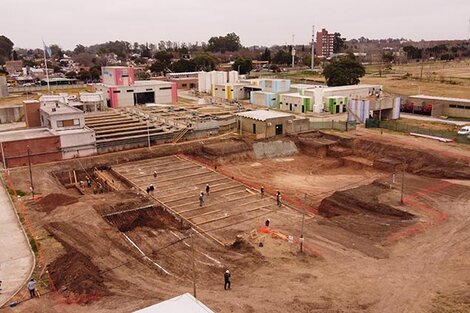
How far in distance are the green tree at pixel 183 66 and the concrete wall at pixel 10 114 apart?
5441cm

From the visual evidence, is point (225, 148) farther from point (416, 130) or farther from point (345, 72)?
point (345, 72)

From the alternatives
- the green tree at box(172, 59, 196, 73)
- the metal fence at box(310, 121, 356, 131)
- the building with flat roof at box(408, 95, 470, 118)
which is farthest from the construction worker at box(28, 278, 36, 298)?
the green tree at box(172, 59, 196, 73)

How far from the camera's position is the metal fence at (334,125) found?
4738 centimetres

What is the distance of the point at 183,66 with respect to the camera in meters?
106

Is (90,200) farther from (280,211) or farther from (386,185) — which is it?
(386,185)

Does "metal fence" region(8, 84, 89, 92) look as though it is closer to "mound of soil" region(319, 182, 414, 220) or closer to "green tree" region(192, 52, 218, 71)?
"green tree" region(192, 52, 218, 71)

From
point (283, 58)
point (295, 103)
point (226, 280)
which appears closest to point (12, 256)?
point (226, 280)

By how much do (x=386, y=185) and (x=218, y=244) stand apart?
13.7 meters

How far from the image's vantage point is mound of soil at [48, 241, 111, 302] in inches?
671

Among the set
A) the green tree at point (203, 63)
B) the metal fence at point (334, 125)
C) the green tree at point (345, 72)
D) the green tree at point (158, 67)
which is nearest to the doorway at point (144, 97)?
the metal fence at point (334, 125)

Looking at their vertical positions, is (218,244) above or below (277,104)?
below

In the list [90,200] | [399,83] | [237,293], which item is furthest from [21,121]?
[399,83]

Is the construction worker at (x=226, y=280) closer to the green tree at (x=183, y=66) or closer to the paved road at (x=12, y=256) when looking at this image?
the paved road at (x=12, y=256)

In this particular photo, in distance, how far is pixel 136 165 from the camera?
125 ft
